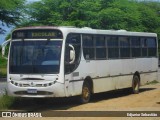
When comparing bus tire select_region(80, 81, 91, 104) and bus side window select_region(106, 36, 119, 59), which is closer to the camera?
bus tire select_region(80, 81, 91, 104)

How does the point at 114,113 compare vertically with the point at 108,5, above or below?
below

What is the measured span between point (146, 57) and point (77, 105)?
27.6ft

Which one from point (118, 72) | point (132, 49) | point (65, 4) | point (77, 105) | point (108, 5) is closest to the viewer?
point (77, 105)

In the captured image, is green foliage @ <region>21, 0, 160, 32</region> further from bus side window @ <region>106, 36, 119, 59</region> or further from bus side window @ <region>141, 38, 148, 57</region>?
bus side window @ <region>106, 36, 119, 59</region>

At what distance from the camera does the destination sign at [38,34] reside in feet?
59.4

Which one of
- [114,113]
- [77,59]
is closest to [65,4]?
[77,59]

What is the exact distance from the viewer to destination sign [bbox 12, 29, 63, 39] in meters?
18.1

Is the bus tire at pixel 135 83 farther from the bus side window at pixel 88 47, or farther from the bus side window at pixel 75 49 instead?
the bus side window at pixel 75 49

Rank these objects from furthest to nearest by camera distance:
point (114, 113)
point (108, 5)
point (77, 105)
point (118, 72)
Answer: point (108, 5)
point (118, 72)
point (77, 105)
point (114, 113)

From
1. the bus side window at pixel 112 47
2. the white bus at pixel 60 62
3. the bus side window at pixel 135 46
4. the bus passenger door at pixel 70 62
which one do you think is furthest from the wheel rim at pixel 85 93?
the bus side window at pixel 135 46

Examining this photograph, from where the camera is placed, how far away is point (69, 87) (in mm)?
18109

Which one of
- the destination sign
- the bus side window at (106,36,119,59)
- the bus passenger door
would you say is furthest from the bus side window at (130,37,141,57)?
the destination sign

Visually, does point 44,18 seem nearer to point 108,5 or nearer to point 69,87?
point 108,5

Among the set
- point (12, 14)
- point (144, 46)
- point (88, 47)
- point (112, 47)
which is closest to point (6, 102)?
point (88, 47)
